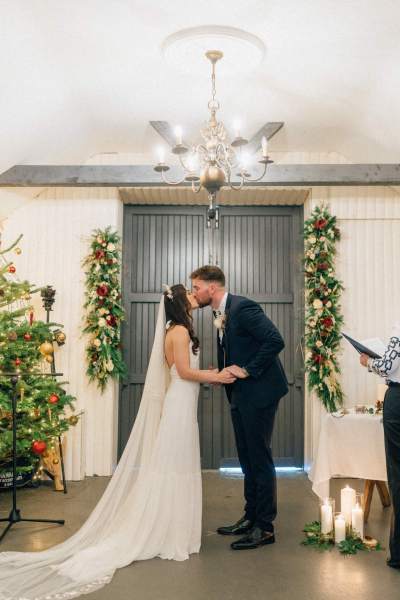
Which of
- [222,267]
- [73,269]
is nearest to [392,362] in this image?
[222,267]

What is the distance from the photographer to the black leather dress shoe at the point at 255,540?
A: 3668 millimetres

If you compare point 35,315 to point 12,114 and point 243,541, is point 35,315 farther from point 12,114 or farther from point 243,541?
point 243,541

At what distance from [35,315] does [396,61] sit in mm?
4094

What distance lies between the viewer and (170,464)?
3652 mm

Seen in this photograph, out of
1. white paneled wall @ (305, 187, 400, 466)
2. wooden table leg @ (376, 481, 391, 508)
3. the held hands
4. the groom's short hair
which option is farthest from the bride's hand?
white paneled wall @ (305, 187, 400, 466)

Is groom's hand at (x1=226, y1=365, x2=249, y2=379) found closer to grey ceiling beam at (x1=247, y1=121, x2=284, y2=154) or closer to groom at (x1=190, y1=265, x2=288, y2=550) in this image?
groom at (x1=190, y1=265, x2=288, y2=550)

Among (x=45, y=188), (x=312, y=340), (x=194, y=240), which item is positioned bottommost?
(x=312, y=340)

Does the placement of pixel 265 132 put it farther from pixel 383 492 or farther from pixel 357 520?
pixel 357 520

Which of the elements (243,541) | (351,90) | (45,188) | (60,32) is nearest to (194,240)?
(45,188)

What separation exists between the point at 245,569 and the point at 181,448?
80cm

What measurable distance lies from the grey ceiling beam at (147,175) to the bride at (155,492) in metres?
1.89

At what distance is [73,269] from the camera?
602 cm

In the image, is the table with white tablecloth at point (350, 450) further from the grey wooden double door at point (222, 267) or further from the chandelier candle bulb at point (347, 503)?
the grey wooden double door at point (222, 267)

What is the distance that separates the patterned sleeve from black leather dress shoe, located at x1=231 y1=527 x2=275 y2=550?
1346mm
